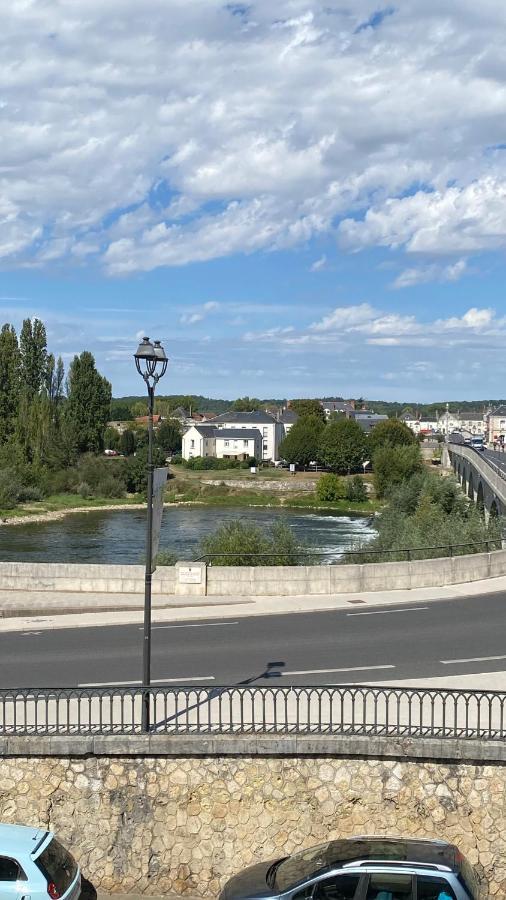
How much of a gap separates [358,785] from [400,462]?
8171 cm

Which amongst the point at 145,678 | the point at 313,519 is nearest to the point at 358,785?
the point at 145,678

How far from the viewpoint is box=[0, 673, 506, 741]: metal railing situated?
10898 mm

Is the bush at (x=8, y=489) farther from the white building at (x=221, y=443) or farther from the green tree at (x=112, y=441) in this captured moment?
the green tree at (x=112, y=441)

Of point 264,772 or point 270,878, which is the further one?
point 264,772

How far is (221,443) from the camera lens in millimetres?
132250

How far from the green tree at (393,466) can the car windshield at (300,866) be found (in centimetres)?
7997

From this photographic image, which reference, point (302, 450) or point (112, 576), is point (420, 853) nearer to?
point (112, 576)

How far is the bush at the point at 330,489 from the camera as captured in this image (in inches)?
3780

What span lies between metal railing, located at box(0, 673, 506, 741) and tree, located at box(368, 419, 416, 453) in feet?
337

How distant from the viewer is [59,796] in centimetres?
1099

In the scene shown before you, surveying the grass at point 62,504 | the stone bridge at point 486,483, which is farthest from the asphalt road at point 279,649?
the grass at point 62,504

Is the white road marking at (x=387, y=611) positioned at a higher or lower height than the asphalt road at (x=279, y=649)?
higher

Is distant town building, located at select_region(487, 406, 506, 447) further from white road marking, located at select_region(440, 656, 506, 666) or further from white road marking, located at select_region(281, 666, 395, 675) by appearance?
white road marking, located at select_region(281, 666, 395, 675)

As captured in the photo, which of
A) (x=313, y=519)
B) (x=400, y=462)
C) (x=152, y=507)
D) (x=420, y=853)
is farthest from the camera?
(x=400, y=462)
